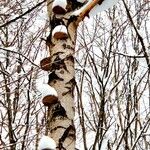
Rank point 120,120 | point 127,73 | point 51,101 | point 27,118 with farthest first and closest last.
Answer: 1. point 127,73
2. point 120,120
3. point 27,118
4. point 51,101

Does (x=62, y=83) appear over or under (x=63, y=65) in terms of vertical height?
under

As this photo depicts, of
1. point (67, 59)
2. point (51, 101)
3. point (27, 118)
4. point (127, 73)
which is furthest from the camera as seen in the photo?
point (127, 73)

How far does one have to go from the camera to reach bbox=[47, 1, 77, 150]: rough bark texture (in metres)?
2.22

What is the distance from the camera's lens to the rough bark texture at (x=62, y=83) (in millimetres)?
2221

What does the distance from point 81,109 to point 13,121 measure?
114 centimetres

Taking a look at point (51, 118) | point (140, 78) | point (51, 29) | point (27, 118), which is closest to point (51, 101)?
point (51, 118)

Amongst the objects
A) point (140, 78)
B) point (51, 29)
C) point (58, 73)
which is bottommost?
point (58, 73)

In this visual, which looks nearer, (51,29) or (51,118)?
(51,118)

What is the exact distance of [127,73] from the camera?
7270mm

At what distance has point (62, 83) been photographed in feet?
7.59

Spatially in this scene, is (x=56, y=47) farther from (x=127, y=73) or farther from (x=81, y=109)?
(x=127, y=73)

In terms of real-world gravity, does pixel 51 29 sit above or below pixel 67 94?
above

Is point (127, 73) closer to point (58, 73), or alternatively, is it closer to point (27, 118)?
point (27, 118)

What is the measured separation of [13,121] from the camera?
629cm
